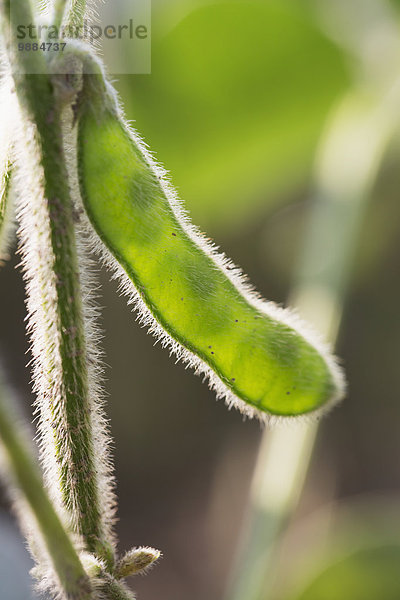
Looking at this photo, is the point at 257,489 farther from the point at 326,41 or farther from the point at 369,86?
the point at 326,41

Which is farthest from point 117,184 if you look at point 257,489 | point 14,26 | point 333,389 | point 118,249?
point 257,489

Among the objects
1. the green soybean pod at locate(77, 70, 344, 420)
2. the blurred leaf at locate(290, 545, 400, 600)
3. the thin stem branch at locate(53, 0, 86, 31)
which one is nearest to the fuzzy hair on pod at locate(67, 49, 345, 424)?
the green soybean pod at locate(77, 70, 344, 420)

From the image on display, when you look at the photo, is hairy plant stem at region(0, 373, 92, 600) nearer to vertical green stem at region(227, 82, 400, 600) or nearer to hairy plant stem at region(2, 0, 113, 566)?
hairy plant stem at region(2, 0, 113, 566)

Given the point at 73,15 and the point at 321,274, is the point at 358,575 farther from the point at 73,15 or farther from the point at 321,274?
the point at 73,15

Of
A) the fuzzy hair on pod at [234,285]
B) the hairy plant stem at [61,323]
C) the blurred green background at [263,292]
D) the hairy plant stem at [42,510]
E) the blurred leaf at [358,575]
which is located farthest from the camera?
the blurred green background at [263,292]

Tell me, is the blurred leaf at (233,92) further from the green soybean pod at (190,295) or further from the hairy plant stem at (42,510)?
the hairy plant stem at (42,510)

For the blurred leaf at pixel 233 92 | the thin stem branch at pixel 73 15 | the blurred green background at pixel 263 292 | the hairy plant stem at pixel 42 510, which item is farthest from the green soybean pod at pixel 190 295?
the blurred leaf at pixel 233 92

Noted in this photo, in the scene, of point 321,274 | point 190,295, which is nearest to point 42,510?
point 190,295
